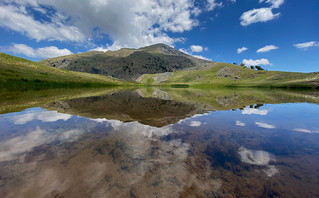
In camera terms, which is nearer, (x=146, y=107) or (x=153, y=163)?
(x=153, y=163)

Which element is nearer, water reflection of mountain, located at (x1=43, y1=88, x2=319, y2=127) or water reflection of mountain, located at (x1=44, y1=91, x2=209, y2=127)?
water reflection of mountain, located at (x1=44, y1=91, x2=209, y2=127)

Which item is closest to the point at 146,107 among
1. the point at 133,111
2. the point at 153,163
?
the point at 133,111

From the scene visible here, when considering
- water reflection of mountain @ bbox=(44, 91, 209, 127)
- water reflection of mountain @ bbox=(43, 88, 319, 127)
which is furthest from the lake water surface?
water reflection of mountain @ bbox=(43, 88, 319, 127)

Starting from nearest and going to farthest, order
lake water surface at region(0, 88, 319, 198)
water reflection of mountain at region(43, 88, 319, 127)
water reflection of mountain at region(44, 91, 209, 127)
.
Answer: lake water surface at region(0, 88, 319, 198) → water reflection of mountain at region(44, 91, 209, 127) → water reflection of mountain at region(43, 88, 319, 127)

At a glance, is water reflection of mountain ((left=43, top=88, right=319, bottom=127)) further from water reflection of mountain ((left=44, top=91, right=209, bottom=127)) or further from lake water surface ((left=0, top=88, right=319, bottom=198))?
lake water surface ((left=0, top=88, right=319, bottom=198))

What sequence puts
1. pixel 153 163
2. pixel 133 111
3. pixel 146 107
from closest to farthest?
pixel 153 163, pixel 133 111, pixel 146 107

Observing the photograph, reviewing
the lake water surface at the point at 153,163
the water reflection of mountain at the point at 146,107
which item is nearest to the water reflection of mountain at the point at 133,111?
the water reflection of mountain at the point at 146,107

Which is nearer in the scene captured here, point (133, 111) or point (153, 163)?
point (153, 163)

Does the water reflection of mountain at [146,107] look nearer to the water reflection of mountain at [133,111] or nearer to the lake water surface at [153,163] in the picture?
the water reflection of mountain at [133,111]

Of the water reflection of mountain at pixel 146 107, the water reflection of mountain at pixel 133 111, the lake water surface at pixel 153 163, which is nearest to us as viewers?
the lake water surface at pixel 153 163

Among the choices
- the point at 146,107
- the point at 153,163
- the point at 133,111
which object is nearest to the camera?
the point at 153,163

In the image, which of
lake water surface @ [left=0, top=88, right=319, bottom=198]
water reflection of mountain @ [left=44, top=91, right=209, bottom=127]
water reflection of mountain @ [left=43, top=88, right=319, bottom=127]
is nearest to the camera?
lake water surface @ [left=0, top=88, right=319, bottom=198]

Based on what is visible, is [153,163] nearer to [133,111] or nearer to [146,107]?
[133,111]

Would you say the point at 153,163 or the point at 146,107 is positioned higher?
the point at 153,163
